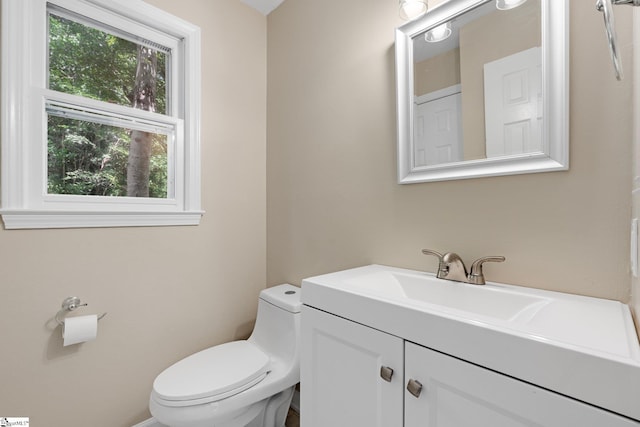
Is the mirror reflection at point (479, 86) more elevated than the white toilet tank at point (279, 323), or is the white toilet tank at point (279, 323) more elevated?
the mirror reflection at point (479, 86)

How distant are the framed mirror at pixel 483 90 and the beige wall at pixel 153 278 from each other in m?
1.04

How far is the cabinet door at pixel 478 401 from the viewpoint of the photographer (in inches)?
19.7

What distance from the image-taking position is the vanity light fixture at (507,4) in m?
0.93

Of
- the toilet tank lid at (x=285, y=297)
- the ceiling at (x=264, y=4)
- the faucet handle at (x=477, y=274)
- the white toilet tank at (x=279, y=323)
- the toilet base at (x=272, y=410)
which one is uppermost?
the ceiling at (x=264, y=4)

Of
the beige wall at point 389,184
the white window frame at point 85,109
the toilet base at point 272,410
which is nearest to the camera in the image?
the beige wall at point 389,184

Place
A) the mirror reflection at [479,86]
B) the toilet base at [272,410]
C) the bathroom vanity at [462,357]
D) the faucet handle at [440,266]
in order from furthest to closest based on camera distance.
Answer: the toilet base at [272,410], the faucet handle at [440,266], the mirror reflection at [479,86], the bathroom vanity at [462,357]

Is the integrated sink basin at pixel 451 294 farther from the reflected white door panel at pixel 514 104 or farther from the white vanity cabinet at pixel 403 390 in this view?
the reflected white door panel at pixel 514 104

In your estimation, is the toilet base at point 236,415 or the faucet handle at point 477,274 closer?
the faucet handle at point 477,274

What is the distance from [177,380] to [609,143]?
Result: 65.0 inches

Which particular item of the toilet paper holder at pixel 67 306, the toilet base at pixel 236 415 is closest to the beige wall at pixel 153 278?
the toilet paper holder at pixel 67 306

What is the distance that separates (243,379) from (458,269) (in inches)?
37.2

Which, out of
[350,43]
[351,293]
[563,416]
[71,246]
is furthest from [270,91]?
[563,416]

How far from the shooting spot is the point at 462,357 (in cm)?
62

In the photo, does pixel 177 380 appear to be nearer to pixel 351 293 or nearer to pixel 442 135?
pixel 351 293
